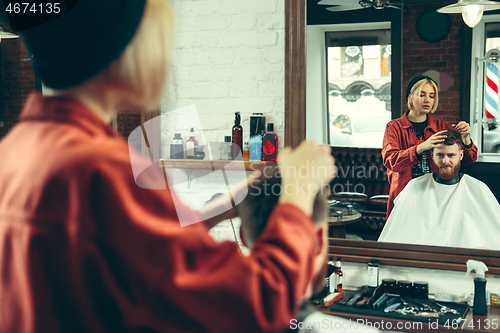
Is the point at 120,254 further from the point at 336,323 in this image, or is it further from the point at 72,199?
the point at 336,323

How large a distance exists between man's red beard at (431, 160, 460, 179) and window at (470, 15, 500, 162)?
13 cm

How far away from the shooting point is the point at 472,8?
178cm

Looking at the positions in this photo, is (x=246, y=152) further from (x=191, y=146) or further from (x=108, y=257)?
(x=108, y=257)

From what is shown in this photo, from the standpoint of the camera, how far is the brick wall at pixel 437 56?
1810 millimetres

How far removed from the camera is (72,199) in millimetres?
524

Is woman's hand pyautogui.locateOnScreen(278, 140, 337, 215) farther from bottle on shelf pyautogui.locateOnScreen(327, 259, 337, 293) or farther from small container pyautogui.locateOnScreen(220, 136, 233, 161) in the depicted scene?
small container pyautogui.locateOnScreen(220, 136, 233, 161)

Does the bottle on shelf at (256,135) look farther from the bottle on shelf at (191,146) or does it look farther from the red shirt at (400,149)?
the red shirt at (400,149)

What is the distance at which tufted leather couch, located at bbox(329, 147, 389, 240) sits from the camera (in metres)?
1.99

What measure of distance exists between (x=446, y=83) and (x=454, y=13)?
29 cm

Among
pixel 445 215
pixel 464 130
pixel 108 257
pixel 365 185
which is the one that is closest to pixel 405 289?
pixel 445 215

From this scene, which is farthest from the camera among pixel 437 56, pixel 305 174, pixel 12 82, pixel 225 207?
pixel 12 82

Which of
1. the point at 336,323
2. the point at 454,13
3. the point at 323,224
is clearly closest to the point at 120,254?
the point at 323,224

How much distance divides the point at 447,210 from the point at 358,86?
690 mm

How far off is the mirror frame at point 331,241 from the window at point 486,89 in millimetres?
462
